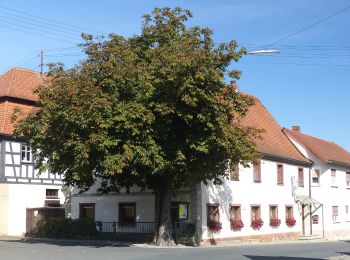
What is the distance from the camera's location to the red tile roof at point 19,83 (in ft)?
132

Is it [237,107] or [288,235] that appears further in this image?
[288,235]

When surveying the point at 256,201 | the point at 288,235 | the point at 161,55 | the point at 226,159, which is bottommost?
the point at 288,235

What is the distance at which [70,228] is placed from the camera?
1292 inches

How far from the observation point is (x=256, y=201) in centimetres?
3609

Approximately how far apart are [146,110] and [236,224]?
45.3 feet

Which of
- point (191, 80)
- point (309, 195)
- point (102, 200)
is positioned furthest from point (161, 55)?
point (309, 195)

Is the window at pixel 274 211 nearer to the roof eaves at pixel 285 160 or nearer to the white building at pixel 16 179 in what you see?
the roof eaves at pixel 285 160

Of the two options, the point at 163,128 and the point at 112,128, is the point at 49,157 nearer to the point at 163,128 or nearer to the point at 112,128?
the point at 112,128

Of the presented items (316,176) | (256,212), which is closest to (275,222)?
(256,212)

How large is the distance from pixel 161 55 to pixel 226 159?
6.08 m

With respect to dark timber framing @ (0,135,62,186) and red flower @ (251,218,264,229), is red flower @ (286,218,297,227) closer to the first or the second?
red flower @ (251,218,264,229)

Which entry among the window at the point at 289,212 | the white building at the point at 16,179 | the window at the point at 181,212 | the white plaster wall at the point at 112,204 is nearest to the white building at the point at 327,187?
the window at the point at 289,212

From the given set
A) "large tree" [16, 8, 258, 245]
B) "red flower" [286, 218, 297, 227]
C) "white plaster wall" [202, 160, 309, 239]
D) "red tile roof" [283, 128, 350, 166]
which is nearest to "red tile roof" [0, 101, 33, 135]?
"large tree" [16, 8, 258, 245]

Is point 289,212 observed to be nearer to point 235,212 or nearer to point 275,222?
point 275,222
